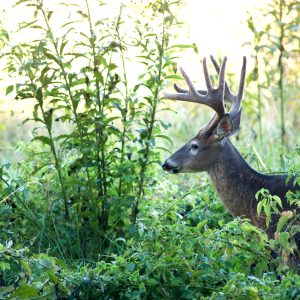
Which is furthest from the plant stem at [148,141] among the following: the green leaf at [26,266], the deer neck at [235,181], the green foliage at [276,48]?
the green foliage at [276,48]

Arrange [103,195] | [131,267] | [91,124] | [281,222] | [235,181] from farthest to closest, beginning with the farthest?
[235,181]
[103,195]
[91,124]
[131,267]
[281,222]

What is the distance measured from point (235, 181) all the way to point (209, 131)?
1.49 feet

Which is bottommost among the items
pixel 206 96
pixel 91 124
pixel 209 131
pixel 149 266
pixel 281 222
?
pixel 149 266

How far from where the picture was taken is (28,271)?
184 inches

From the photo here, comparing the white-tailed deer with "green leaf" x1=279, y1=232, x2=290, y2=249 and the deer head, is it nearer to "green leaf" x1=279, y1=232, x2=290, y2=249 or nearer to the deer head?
the deer head

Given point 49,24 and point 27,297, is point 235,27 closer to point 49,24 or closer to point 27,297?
point 49,24

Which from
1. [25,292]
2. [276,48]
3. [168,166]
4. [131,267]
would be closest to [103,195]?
[168,166]

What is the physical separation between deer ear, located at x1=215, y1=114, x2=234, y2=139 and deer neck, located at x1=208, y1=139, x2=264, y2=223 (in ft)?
0.32

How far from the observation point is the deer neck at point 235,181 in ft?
22.8

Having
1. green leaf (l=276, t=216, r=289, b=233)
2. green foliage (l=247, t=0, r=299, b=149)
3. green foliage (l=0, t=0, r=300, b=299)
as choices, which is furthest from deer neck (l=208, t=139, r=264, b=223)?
green leaf (l=276, t=216, r=289, b=233)

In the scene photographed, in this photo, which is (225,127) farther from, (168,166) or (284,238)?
(284,238)

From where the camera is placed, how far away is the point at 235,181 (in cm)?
709

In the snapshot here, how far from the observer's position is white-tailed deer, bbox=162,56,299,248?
689 cm

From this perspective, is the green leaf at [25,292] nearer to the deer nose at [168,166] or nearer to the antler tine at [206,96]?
the antler tine at [206,96]
